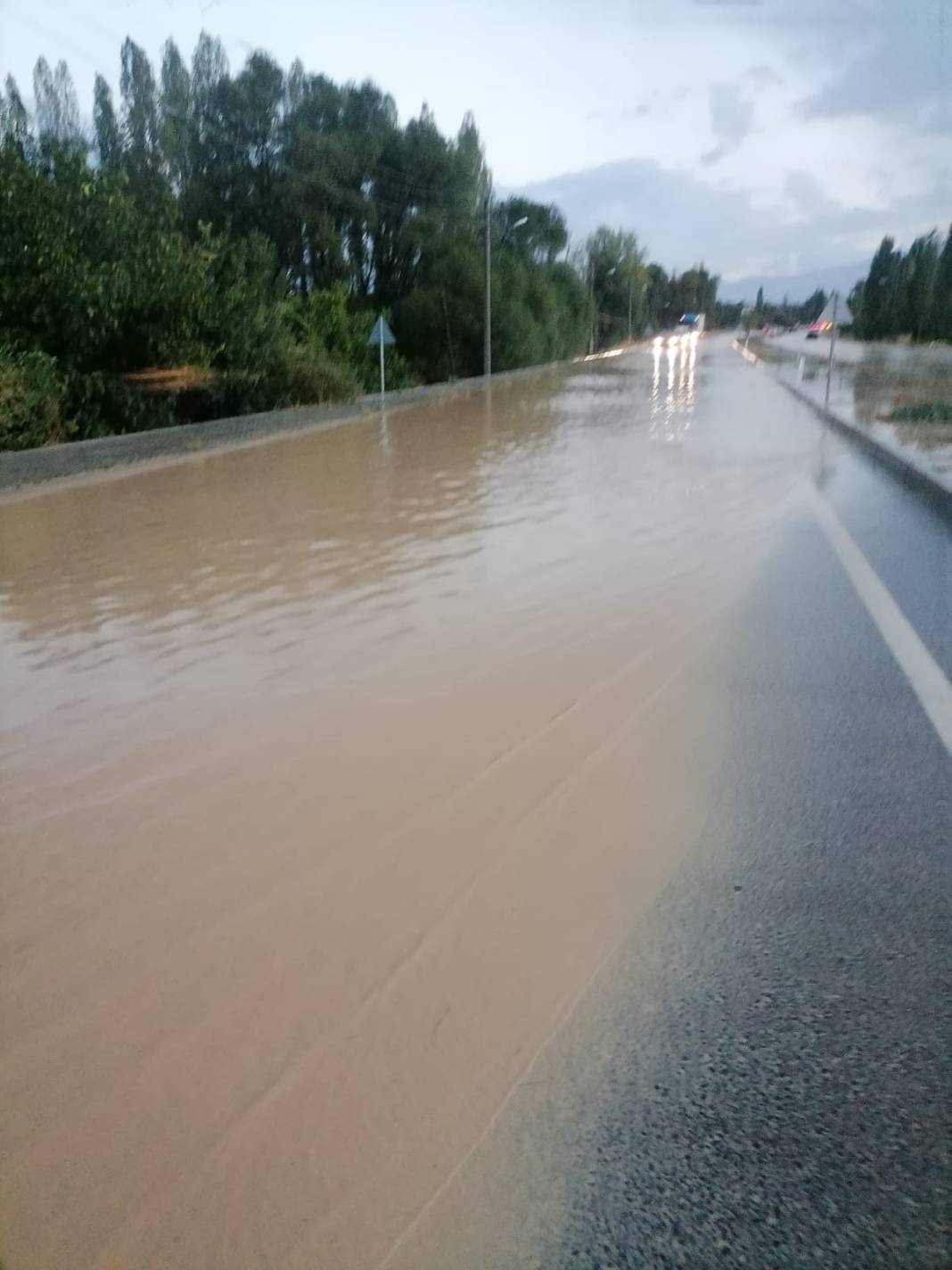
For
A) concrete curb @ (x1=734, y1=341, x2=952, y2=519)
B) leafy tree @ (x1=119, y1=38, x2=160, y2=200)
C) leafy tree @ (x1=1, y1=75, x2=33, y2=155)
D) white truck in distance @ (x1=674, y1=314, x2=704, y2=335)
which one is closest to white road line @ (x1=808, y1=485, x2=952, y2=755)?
concrete curb @ (x1=734, y1=341, x2=952, y2=519)

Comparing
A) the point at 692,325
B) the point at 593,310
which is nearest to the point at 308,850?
the point at 593,310

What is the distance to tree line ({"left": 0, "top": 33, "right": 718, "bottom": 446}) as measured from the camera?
1889 centimetres

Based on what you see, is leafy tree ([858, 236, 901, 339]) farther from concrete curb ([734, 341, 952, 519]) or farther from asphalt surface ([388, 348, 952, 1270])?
asphalt surface ([388, 348, 952, 1270])

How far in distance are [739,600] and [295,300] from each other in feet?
99.3

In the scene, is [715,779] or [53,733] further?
[53,733]

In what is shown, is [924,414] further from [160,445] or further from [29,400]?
[29,400]

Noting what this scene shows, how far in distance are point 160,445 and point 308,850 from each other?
15.6 metres

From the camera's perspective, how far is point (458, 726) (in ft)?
18.1

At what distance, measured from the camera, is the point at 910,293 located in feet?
126

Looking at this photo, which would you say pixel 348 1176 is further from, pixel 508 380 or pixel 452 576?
pixel 508 380

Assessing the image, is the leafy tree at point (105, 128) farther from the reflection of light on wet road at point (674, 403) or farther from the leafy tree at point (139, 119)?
the reflection of light on wet road at point (674, 403)

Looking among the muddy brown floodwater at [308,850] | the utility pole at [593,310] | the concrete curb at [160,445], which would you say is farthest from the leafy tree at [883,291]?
the muddy brown floodwater at [308,850]

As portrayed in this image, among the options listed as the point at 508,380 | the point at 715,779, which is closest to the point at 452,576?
the point at 715,779

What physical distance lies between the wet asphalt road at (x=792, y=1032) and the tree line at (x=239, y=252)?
1518cm
